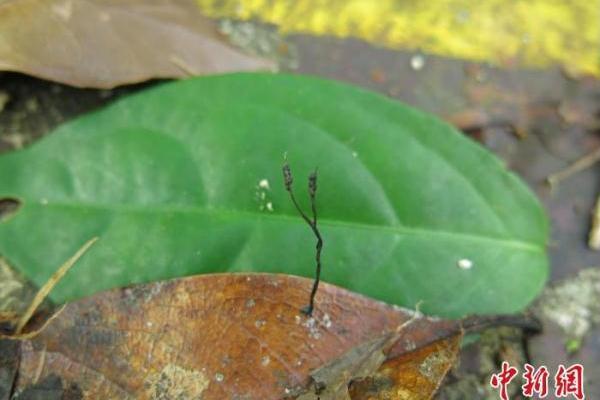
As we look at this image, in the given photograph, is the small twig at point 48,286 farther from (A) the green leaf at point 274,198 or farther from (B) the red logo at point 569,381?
(B) the red logo at point 569,381

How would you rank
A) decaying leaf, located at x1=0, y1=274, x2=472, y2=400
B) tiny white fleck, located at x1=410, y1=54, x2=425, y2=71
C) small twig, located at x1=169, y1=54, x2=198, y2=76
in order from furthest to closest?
tiny white fleck, located at x1=410, y1=54, x2=425, y2=71
small twig, located at x1=169, y1=54, x2=198, y2=76
decaying leaf, located at x1=0, y1=274, x2=472, y2=400

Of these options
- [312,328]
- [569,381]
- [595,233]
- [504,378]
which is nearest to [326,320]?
[312,328]

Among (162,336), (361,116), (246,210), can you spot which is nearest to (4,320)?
(162,336)

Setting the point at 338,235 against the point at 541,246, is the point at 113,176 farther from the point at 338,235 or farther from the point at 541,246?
the point at 541,246

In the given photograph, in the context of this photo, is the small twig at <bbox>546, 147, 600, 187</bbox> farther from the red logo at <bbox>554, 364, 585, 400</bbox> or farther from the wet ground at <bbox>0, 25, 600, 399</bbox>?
the red logo at <bbox>554, 364, 585, 400</bbox>

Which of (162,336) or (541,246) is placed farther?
(541,246)

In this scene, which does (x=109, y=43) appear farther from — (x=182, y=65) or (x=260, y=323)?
(x=260, y=323)

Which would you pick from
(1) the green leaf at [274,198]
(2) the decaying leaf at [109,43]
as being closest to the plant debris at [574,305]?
(1) the green leaf at [274,198]

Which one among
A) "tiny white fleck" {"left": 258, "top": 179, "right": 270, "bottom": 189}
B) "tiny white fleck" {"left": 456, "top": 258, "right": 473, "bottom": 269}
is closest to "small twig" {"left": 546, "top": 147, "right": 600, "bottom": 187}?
"tiny white fleck" {"left": 456, "top": 258, "right": 473, "bottom": 269}
